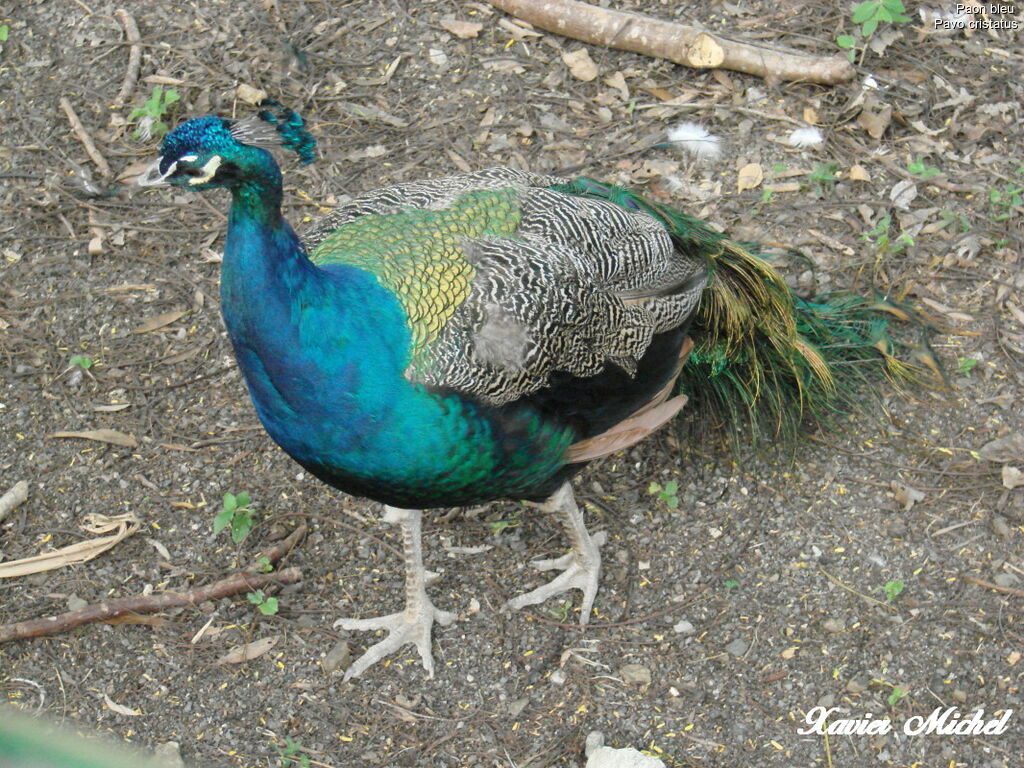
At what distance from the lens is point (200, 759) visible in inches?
128

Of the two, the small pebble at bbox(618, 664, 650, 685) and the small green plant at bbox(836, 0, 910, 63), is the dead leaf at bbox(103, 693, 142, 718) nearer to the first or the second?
the small pebble at bbox(618, 664, 650, 685)

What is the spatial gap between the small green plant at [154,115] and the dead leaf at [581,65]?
1732 mm

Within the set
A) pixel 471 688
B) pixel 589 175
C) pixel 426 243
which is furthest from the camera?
pixel 589 175

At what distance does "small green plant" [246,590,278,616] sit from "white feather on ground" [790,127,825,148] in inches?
113

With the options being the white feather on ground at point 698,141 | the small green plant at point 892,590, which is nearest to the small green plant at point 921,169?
the white feather on ground at point 698,141

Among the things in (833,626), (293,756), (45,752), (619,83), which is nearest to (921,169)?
(619,83)

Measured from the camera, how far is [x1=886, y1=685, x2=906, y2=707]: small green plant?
3342 millimetres

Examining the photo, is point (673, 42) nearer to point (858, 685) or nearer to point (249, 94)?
point (249, 94)

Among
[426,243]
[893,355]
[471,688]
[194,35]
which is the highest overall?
[426,243]

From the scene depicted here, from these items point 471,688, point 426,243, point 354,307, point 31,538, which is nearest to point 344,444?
point 354,307

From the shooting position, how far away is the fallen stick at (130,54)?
499 centimetres

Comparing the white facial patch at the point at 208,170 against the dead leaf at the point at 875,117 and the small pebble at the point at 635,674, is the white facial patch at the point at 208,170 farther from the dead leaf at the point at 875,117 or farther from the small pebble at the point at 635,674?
the dead leaf at the point at 875,117

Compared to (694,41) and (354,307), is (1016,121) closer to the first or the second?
(694,41)

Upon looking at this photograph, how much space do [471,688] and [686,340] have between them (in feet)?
4.29
